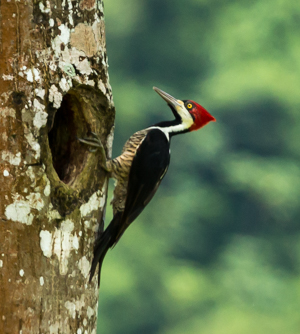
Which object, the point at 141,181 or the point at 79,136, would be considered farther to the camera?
the point at 141,181

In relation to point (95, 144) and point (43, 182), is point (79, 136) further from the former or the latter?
point (43, 182)

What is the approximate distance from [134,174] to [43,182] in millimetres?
677

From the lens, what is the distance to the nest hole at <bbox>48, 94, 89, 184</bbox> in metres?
2.78

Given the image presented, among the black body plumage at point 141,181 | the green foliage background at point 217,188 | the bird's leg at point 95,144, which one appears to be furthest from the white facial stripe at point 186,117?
the green foliage background at point 217,188

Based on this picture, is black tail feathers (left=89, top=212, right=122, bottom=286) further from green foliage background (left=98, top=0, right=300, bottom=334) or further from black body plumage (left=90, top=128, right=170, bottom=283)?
green foliage background (left=98, top=0, right=300, bottom=334)

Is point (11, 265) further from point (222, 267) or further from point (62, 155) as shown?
point (222, 267)

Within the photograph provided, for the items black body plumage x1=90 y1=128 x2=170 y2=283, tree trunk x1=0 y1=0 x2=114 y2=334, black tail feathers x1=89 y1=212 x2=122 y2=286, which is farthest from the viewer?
black body plumage x1=90 y1=128 x2=170 y2=283

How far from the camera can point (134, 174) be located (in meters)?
3.06

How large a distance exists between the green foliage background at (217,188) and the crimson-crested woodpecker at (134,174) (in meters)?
8.15

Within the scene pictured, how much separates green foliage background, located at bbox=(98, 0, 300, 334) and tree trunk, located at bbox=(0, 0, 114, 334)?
869cm

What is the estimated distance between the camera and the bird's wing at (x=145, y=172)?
9.69ft

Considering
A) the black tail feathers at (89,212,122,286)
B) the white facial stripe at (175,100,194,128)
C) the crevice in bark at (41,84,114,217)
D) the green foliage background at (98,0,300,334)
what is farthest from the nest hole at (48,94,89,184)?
the green foliage background at (98,0,300,334)

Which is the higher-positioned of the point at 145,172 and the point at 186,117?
the point at 186,117

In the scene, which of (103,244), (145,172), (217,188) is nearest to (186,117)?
(145,172)
